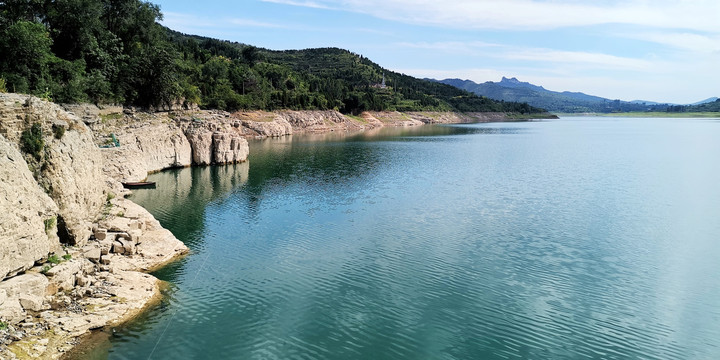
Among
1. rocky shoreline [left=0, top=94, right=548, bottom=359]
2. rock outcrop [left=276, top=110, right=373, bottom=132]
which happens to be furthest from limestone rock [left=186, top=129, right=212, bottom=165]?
rock outcrop [left=276, top=110, right=373, bottom=132]

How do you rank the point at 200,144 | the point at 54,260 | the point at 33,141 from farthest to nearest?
1. the point at 200,144
2. the point at 33,141
3. the point at 54,260

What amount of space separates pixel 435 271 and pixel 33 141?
20.8 meters

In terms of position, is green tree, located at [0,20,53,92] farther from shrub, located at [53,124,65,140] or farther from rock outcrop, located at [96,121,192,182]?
shrub, located at [53,124,65,140]

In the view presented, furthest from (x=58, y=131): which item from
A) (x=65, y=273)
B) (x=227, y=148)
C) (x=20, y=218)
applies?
(x=227, y=148)

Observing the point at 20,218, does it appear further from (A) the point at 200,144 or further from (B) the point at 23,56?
(A) the point at 200,144

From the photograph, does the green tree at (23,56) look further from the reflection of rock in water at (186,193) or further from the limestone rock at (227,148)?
the limestone rock at (227,148)

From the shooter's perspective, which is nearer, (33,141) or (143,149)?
(33,141)

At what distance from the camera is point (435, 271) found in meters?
24.4

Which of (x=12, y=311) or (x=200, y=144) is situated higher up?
(x=200, y=144)

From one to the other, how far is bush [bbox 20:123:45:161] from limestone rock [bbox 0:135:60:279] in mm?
1886

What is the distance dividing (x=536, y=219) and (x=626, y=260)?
28.5 ft

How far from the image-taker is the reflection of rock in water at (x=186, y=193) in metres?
34.3

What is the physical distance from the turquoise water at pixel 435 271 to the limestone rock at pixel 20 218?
190 inches

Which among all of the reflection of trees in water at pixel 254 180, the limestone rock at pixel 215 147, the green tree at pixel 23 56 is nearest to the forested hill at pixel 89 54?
the green tree at pixel 23 56
